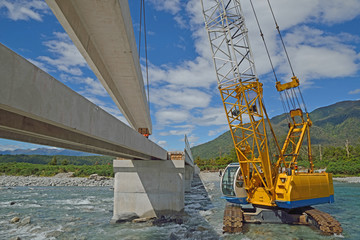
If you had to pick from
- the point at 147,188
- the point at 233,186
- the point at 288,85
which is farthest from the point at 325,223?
the point at 147,188

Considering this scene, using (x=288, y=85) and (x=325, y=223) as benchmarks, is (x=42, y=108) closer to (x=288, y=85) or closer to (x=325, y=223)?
(x=325, y=223)

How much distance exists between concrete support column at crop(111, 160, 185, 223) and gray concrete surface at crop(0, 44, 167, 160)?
9.30 meters

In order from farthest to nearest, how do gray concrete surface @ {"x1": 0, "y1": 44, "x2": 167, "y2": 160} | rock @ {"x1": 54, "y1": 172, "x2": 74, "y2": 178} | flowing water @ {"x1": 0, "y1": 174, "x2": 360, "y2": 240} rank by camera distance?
rock @ {"x1": 54, "y1": 172, "x2": 74, "y2": 178}, flowing water @ {"x1": 0, "y1": 174, "x2": 360, "y2": 240}, gray concrete surface @ {"x1": 0, "y1": 44, "x2": 167, "y2": 160}

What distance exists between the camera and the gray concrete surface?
2713 mm

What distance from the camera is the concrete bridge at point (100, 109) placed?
304 cm

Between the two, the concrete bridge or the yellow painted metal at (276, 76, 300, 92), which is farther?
the yellow painted metal at (276, 76, 300, 92)

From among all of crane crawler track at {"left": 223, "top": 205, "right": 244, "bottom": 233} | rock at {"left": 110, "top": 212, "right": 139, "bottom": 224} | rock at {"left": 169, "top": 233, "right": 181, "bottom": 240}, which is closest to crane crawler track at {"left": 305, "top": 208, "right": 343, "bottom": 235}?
crane crawler track at {"left": 223, "top": 205, "right": 244, "bottom": 233}

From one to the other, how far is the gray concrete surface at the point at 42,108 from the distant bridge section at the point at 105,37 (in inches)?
104

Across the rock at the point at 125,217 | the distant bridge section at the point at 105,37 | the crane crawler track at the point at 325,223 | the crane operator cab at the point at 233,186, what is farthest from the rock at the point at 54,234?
the crane crawler track at the point at 325,223

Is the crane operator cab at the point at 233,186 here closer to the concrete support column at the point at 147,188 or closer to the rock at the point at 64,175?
the concrete support column at the point at 147,188

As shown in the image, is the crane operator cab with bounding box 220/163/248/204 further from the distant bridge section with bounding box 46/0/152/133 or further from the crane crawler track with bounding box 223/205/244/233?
the distant bridge section with bounding box 46/0/152/133

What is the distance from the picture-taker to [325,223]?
12.1m

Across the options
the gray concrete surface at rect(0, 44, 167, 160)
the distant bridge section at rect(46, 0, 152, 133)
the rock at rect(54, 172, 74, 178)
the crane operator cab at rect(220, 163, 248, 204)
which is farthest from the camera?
the rock at rect(54, 172, 74, 178)

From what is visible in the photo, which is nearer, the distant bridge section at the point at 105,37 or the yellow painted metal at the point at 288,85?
the distant bridge section at the point at 105,37
